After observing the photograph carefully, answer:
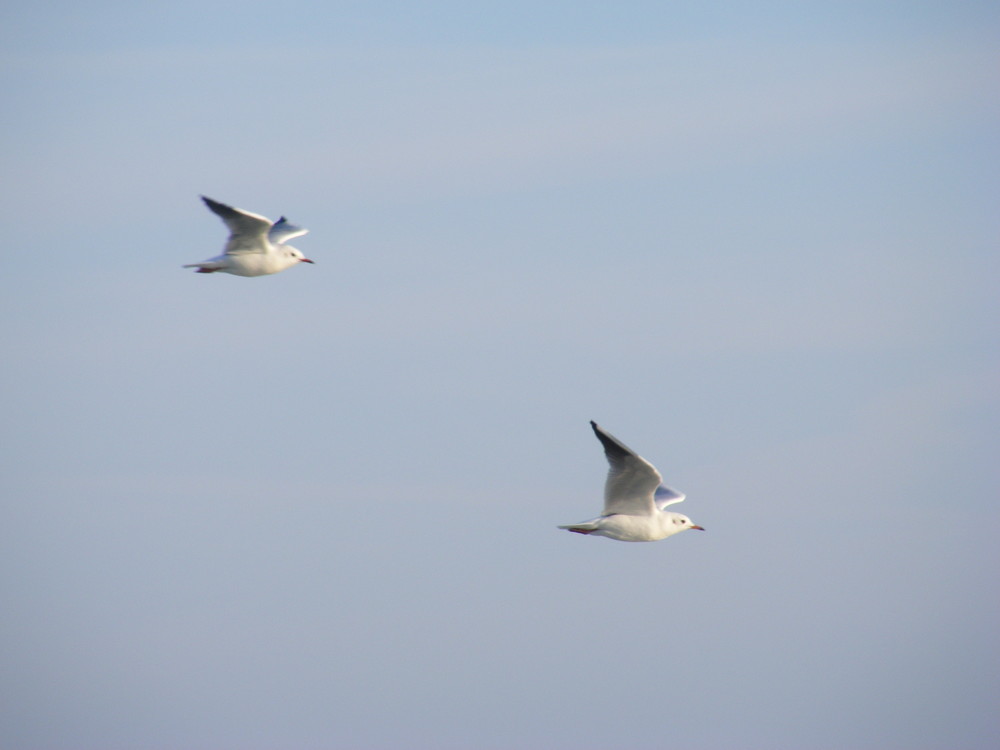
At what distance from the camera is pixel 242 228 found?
29.2m

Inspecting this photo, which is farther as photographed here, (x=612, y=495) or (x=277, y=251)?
(x=277, y=251)

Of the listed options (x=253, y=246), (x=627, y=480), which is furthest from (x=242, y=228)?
(x=627, y=480)

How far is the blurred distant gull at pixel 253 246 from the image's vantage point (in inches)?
1137

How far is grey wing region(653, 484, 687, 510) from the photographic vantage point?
26.6 m

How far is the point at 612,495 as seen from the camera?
82.8 ft

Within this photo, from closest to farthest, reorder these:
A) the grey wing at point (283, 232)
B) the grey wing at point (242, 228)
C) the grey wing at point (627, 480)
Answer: the grey wing at point (627, 480)
the grey wing at point (242, 228)
the grey wing at point (283, 232)

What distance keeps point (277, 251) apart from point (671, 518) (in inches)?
385

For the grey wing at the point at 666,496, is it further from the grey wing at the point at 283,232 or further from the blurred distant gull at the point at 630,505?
the grey wing at the point at 283,232

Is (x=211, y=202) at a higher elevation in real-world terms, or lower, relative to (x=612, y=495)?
higher

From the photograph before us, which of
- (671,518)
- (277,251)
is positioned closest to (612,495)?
(671,518)

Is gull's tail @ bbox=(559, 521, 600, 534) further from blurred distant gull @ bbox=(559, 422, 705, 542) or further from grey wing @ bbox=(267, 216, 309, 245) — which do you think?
grey wing @ bbox=(267, 216, 309, 245)

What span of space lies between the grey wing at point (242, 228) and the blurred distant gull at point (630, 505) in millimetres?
8825

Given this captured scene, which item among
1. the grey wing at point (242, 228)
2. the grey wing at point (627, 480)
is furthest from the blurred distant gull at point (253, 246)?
the grey wing at point (627, 480)

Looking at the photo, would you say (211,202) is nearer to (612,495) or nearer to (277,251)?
(277,251)
